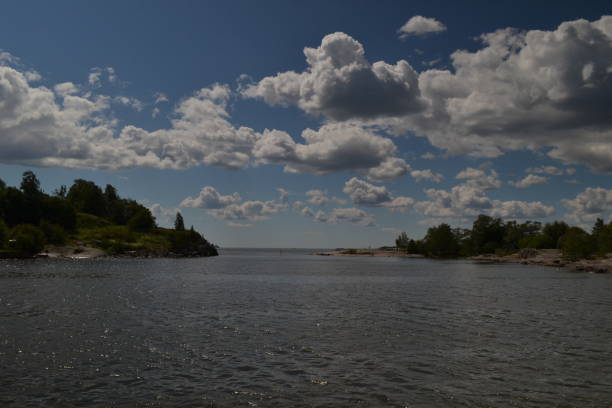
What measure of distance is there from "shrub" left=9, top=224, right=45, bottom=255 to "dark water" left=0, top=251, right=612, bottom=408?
12012 centimetres

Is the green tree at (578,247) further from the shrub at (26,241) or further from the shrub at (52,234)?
the shrub at (52,234)

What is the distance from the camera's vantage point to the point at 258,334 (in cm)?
3553

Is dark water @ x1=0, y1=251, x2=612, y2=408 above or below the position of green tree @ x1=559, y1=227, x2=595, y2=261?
below

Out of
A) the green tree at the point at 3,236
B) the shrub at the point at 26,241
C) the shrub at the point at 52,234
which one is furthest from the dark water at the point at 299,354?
the shrub at the point at 52,234

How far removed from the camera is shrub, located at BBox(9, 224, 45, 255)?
158m

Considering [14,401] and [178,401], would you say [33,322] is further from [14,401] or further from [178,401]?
[178,401]

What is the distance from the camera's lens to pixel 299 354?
28.9m

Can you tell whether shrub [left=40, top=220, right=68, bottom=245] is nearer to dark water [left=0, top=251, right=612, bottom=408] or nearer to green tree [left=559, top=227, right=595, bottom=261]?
dark water [left=0, top=251, right=612, bottom=408]

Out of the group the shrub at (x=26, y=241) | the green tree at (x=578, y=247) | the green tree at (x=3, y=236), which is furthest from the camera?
the green tree at (x=578, y=247)

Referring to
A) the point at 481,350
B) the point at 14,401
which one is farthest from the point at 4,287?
the point at 481,350

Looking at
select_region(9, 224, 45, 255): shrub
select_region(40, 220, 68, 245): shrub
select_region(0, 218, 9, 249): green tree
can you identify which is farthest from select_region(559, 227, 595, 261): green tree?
select_region(0, 218, 9, 249): green tree

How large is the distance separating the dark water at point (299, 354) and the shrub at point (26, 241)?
12012cm

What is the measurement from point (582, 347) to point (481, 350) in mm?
7939

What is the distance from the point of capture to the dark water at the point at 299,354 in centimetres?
2086
